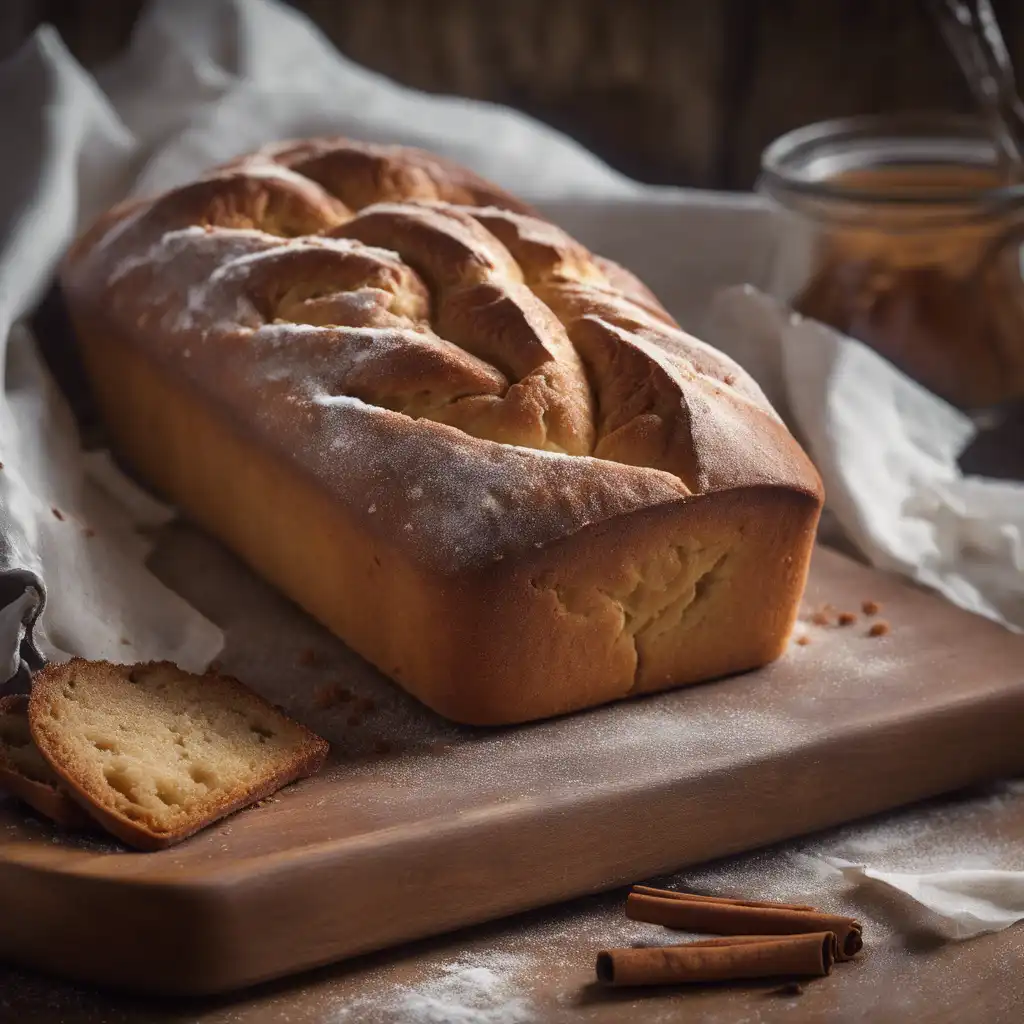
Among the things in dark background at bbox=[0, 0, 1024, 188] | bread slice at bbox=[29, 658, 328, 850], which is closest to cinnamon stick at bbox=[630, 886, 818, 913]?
bread slice at bbox=[29, 658, 328, 850]

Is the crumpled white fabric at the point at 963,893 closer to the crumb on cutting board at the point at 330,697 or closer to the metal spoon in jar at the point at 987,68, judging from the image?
the crumb on cutting board at the point at 330,697

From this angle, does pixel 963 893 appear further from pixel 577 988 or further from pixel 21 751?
pixel 21 751

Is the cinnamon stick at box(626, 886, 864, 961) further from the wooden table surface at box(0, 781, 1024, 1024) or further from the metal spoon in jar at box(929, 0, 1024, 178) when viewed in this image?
the metal spoon in jar at box(929, 0, 1024, 178)

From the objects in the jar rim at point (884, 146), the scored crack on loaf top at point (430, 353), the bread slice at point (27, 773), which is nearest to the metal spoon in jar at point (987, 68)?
the jar rim at point (884, 146)

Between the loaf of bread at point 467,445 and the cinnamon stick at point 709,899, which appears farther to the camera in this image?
the loaf of bread at point 467,445

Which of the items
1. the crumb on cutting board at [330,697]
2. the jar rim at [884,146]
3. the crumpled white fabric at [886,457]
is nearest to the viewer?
the crumb on cutting board at [330,697]

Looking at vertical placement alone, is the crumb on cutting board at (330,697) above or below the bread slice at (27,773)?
below

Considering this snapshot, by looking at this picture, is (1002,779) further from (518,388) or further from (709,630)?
(518,388)
